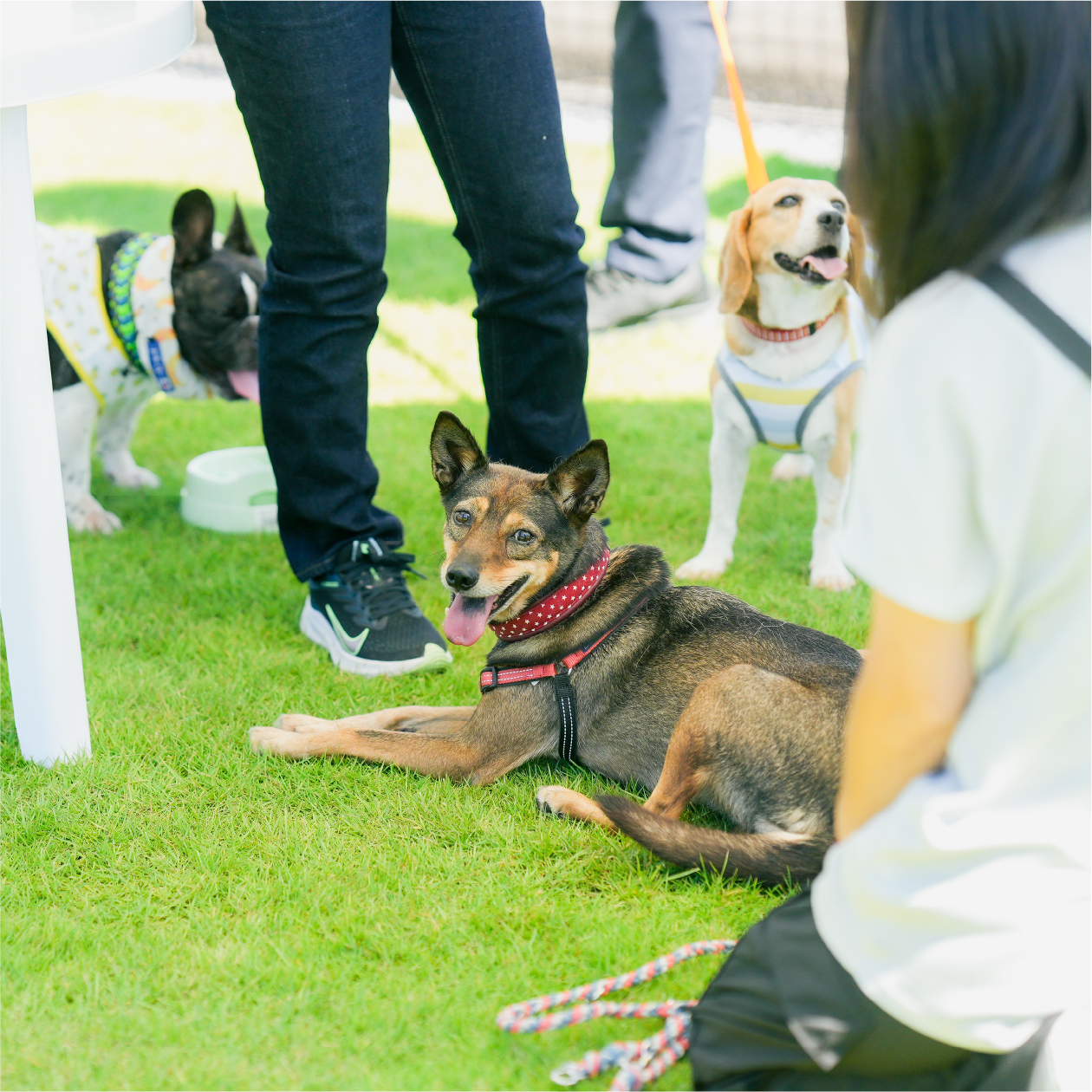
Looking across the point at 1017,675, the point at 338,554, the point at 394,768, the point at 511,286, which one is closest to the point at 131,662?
the point at 338,554

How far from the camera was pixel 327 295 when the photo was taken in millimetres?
3287

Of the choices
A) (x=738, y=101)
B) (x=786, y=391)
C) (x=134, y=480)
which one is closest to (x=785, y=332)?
(x=786, y=391)

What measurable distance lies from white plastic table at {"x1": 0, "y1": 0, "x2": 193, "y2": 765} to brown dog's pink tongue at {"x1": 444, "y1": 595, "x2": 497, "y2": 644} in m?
0.92

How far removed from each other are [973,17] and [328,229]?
223 centimetres

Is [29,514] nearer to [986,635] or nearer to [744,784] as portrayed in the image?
[744,784]

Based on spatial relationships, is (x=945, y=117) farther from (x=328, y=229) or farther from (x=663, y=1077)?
(x=328, y=229)

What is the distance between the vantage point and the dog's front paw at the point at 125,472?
5.01 meters

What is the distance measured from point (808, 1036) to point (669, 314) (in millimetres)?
5463

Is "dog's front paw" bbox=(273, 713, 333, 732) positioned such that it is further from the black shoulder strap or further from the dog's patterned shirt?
the black shoulder strap

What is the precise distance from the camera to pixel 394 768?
2939 mm

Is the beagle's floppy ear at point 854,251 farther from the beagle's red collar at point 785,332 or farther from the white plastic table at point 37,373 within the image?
the white plastic table at point 37,373

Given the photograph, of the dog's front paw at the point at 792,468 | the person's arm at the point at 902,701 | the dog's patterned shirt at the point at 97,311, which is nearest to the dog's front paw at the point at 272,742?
the person's arm at the point at 902,701

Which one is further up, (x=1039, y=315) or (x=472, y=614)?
(x=1039, y=315)

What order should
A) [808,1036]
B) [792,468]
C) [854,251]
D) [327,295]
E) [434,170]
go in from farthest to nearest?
[434,170] < [792,468] < [854,251] < [327,295] < [808,1036]
